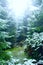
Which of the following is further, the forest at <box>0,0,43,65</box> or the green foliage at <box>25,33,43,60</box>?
the green foliage at <box>25,33,43,60</box>

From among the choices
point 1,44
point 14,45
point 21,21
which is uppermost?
point 21,21

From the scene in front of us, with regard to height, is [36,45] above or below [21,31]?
below

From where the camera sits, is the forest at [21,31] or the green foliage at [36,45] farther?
the green foliage at [36,45]

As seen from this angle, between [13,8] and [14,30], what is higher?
[13,8]

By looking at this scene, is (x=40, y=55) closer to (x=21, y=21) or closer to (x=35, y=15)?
(x=35, y=15)

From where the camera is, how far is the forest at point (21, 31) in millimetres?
6033

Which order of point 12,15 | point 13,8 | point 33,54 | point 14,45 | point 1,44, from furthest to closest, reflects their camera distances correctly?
point 13,8 → point 12,15 → point 14,45 → point 33,54 → point 1,44

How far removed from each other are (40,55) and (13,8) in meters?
5.58

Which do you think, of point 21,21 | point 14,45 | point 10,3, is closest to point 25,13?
point 21,21

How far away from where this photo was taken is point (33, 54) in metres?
7.64

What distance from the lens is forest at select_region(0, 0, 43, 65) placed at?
6.03 metres

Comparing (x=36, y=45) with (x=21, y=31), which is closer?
(x=36, y=45)

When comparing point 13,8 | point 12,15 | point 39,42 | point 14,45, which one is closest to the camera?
point 39,42

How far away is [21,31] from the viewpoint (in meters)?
10.7
